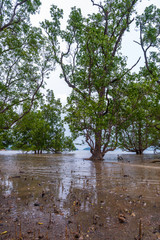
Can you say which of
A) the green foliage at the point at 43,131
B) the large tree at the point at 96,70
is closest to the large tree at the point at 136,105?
the large tree at the point at 96,70

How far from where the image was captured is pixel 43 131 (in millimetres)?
23750

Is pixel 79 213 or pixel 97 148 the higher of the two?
pixel 97 148

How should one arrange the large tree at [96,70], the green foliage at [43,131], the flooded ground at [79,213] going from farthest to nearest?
the green foliage at [43,131]
the large tree at [96,70]
the flooded ground at [79,213]

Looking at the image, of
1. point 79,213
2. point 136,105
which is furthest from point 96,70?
point 79,213

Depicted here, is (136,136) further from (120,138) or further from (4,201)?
(4,201)

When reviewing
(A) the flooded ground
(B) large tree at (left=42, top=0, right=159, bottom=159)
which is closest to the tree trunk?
(B) large tree at (left=42, top=0, right=159, bottom=159)

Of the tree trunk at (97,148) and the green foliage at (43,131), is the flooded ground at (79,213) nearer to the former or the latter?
the tree trunk at (97,148)

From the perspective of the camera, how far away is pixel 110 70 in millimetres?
13102

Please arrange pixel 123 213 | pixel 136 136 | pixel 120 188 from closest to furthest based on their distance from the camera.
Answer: pixel 123 213, pixel 120 188, pixel 136 136

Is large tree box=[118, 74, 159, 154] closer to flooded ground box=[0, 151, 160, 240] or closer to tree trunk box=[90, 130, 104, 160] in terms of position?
tree trunk box=[90, 130, 104, 160]

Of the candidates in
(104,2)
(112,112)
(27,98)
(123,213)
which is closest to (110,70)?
(112,112)

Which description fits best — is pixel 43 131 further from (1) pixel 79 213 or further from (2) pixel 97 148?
(1) pixel 79 213

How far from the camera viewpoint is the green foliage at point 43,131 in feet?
75.0

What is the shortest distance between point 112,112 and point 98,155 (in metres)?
3.54
